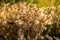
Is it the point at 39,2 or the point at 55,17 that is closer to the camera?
the point at 55,17

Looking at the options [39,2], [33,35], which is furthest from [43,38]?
[39,2]

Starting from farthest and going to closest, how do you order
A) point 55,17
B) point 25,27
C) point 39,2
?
1. point 39,2
2. point 55,17
3. point 25,27

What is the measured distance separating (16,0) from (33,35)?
1.90 m

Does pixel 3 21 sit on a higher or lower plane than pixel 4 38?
higher

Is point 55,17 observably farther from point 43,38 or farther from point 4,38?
point 4,38

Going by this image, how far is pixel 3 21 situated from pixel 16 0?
1699 millimetres

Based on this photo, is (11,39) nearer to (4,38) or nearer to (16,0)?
(4,38)

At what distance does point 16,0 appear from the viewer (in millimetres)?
6199

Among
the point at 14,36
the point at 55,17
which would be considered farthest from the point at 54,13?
the point at 14,36

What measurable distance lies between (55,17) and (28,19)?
0.82 meters

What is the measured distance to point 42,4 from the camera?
6.04 metres

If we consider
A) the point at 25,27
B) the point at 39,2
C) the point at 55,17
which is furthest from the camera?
the point at 39,2

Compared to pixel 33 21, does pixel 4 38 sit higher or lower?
lower

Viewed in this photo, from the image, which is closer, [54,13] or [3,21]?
[3,21]
